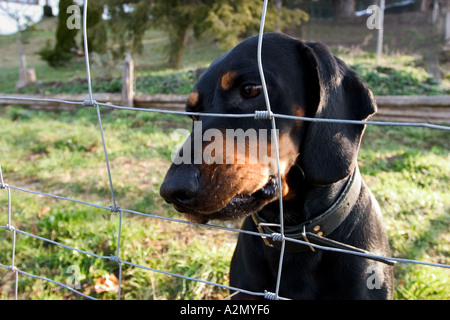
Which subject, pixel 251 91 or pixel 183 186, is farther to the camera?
pixel 251 91

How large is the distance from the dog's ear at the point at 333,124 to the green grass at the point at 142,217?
4.37 feet

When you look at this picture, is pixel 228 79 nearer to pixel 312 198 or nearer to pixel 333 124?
pixel 333 124

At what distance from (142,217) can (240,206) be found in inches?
83.7

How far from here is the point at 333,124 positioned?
1.55m

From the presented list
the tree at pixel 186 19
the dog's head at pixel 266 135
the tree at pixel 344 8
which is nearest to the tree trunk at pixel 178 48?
the tree at pixel 186 19

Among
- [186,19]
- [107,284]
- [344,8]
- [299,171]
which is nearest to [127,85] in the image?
[186,19]

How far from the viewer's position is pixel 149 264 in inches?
108

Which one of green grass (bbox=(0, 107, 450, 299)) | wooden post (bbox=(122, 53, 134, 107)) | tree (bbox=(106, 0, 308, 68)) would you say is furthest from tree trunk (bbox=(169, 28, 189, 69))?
green grass (bbox=(0, 107, 450, 299))

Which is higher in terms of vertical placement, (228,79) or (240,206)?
(228,79)

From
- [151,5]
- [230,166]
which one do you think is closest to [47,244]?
[230,166]

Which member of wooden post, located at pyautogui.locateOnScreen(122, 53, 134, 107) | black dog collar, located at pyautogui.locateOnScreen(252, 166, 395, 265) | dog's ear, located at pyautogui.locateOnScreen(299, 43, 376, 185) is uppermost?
wooden post, located at pyautogui.locateOnScreen(122, 53, 134, 107)

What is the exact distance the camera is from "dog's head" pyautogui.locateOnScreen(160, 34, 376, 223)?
1422 mm

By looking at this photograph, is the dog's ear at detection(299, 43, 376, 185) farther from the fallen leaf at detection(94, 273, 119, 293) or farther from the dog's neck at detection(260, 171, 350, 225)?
the fallen leaf at detection(94, 273, 119, 293)
